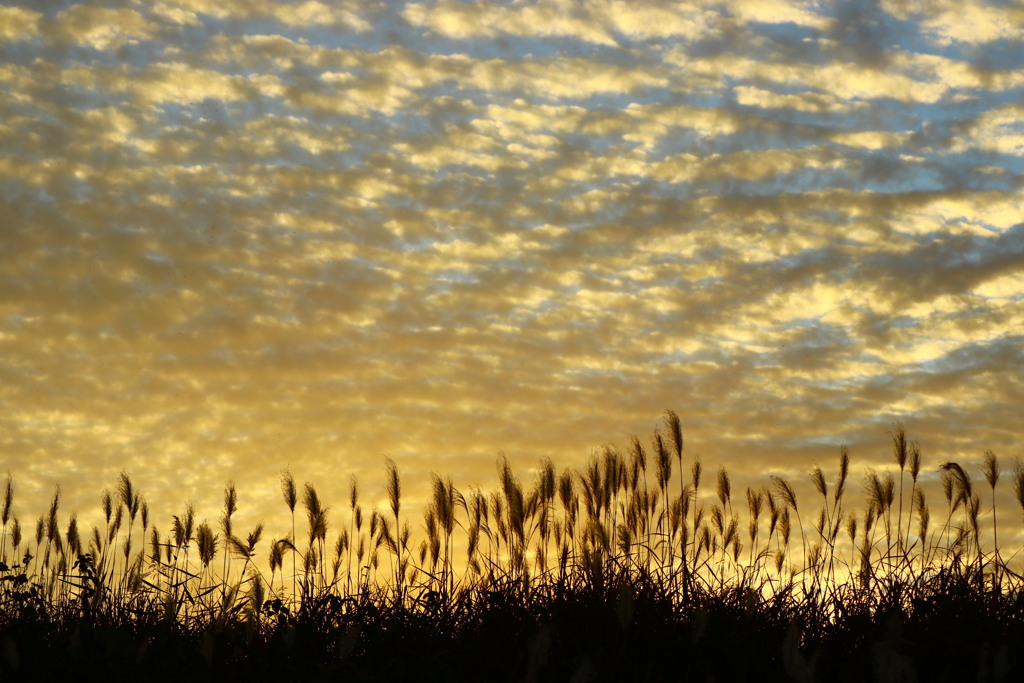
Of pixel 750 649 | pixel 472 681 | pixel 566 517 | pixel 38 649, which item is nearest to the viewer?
pixel 750 649

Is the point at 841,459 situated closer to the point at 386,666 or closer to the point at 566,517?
the point at 566,517

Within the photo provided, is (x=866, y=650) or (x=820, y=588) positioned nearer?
(x=866, y=650)

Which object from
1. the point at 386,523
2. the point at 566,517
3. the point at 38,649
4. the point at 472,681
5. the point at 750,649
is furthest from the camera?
the point at 386,523

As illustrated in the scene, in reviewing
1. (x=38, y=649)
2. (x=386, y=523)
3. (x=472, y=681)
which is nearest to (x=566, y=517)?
(x=386, y=523)

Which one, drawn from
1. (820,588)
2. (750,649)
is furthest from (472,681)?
(820,588)

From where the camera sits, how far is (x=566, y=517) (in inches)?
285

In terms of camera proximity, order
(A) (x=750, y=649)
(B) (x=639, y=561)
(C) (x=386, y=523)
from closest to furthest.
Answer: (A) (x=750, y=649)
(B) (x=639, y=561)
(C) (x=386, y=523)

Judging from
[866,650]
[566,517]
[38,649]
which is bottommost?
[866,650]

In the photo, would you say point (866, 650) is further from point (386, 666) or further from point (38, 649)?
point (38, 649)

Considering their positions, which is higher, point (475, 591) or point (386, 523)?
point (386, 523)

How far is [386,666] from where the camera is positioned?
190 inches

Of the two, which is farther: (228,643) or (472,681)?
(228,643)

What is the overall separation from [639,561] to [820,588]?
1.20 meters

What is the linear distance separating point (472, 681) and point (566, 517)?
224 cm
